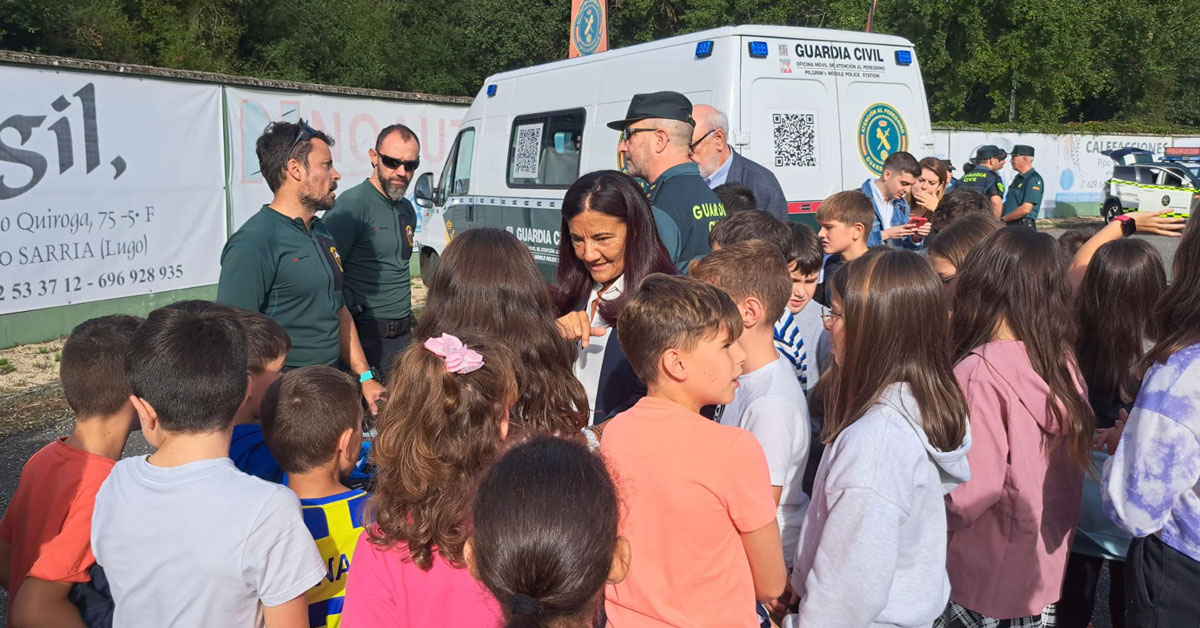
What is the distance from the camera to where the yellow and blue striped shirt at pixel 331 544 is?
2.31 m

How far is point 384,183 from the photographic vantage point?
4.90 metres

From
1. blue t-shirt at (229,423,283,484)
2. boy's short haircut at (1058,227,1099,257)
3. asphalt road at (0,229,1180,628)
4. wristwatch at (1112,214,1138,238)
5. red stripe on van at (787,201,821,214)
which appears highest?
red stripe on van at (787,201,821,214)

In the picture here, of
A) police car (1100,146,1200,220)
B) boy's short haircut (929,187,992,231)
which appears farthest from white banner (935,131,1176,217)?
boy's short haircut (929,187,992,231)

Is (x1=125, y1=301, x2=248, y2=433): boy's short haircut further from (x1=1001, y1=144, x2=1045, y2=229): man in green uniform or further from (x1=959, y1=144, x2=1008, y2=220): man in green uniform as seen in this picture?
(x1=1001, y1=144, x2=1045, y2=229): man in green uniform

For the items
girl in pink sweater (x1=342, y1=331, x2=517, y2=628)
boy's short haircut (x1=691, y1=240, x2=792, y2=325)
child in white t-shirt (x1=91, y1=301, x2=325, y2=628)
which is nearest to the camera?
girl in pink sweater (x1=342, y1=331, x2=517, y2=628)

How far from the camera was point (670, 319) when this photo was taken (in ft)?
7.00

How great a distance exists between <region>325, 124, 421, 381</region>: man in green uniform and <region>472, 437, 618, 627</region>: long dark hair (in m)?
3.38

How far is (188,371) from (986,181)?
28.8 feet

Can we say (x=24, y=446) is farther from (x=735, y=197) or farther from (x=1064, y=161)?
(x=1064, y=161)

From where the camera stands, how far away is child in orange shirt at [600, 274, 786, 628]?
6.40 feet

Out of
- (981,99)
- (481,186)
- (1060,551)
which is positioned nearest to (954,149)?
(981,99)

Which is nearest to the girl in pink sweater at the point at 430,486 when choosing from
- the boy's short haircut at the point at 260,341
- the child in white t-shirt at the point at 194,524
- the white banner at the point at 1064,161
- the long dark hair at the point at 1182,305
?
the child in white t-shirt at the point at 194,524

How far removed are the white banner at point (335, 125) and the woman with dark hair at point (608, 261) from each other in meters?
7.88

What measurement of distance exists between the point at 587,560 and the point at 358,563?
2.12 ft
